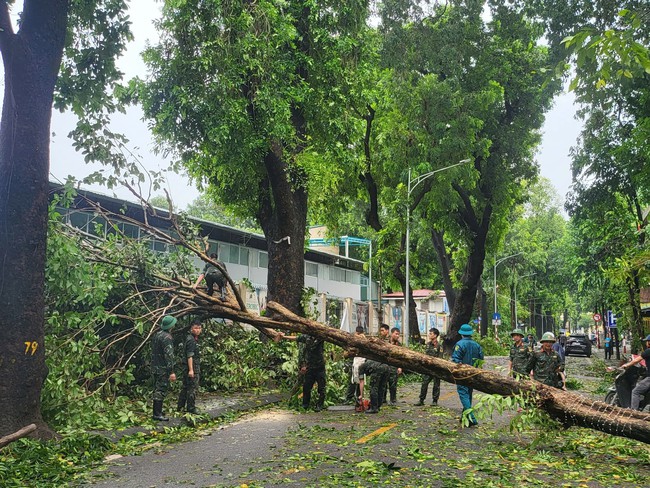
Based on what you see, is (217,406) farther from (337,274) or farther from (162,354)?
(337,274)

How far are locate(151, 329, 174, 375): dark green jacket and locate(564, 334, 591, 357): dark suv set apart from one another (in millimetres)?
43609

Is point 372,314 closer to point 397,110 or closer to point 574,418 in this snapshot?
point 397,110

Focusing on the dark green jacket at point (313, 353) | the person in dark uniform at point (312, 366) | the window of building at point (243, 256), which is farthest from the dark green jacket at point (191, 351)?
the window of building at point (243, 256)

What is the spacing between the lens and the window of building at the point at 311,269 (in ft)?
144

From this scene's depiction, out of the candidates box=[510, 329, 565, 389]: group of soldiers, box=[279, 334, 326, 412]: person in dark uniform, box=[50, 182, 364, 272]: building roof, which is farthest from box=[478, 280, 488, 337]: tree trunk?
box=[279, 334, 326, 412]: person in dark uniform

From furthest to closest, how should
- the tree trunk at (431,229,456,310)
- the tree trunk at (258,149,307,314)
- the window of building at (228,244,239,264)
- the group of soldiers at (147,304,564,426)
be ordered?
1. the window of building at (228,244,239,264)
2. the tree trunk at (431,229,456,310)
3. the tree trunk at (258,149,307,314)
4. the group of soldiers at (147,304,564,426)

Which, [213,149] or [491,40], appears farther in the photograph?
[491,40]

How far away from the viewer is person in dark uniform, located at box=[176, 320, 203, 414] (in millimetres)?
11047

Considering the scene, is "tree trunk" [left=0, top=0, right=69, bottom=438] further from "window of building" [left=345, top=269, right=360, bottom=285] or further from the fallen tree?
"window of building" [left=345, top=269, right=360, bottom=285]

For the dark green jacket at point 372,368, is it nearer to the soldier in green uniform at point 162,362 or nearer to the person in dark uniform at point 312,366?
the person in dark uniform at point 312,366

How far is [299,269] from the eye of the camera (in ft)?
54.5

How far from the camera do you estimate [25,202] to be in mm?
8344

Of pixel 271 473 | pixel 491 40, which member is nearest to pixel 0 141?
pixel 271 473

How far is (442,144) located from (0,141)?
681 inches
